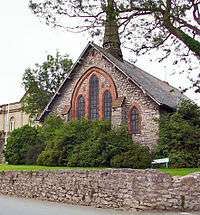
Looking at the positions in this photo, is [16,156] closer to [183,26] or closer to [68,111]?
[68,111]

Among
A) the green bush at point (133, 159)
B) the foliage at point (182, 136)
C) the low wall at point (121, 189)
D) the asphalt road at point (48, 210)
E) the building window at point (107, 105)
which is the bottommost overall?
the asphalt road at point (48, 210)

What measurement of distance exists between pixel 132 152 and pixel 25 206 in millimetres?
12617

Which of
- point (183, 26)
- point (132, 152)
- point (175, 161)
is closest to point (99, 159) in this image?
point (132, 152)

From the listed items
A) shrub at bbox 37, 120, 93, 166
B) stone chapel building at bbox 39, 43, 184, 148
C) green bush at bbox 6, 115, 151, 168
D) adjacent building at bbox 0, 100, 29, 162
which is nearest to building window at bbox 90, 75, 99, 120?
stone chapel building at bbox 39, 43, 184, 148

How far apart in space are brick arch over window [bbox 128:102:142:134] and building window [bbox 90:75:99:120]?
12.1ft

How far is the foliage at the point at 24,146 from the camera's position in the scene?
36.0m

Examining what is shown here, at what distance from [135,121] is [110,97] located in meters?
3.39

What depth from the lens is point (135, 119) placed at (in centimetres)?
3431

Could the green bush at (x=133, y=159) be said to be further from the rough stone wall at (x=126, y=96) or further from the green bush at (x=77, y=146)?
the rough stone wall at (x=126, y=96)

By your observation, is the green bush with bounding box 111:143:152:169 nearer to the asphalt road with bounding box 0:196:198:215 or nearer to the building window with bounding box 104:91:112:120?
the building window with bounding box 104:91:112:120

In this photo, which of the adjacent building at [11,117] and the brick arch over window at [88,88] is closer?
the brick arch over window at [88,88]

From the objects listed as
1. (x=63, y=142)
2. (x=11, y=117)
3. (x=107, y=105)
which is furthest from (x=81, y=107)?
(x=11, y=117)

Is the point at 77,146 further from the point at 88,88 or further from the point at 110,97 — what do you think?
the point at 88,88

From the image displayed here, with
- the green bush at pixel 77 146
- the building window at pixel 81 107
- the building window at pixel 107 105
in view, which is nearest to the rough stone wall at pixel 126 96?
the building window at pixel 81 107
